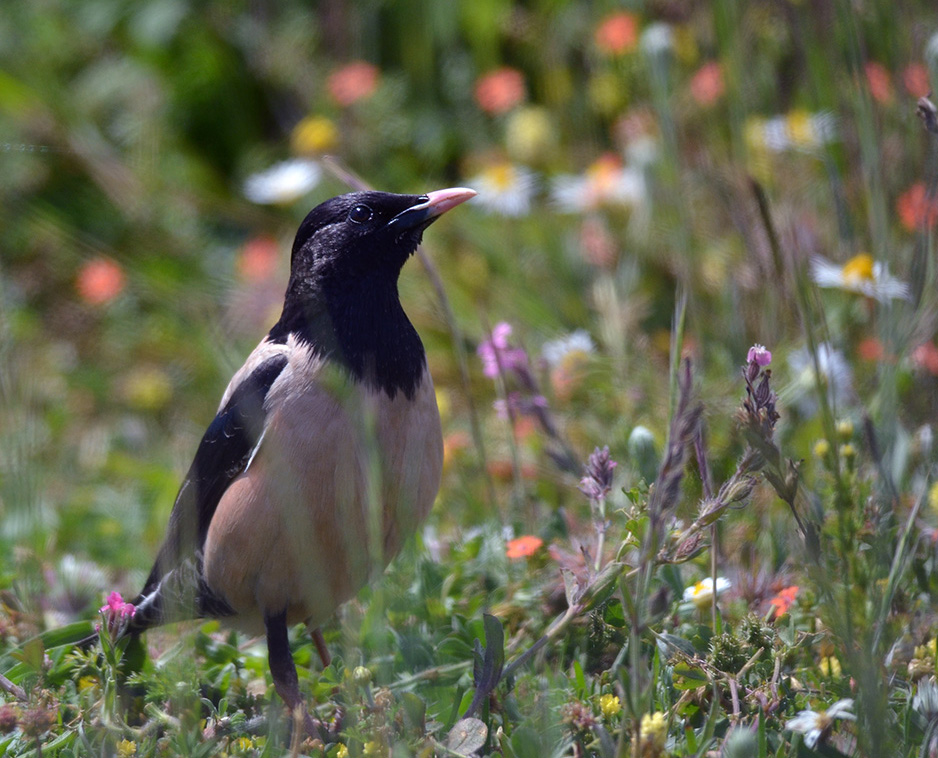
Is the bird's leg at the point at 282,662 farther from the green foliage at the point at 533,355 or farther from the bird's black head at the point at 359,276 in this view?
the bird's black head at the point at 359,276

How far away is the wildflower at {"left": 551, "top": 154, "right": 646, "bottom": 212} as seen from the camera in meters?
5.31

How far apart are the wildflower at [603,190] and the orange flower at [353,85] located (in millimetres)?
1199

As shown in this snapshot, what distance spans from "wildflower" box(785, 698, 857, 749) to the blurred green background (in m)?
0.83

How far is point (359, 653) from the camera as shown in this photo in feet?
8.92

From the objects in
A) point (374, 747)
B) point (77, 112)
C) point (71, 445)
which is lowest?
point (374, 747)

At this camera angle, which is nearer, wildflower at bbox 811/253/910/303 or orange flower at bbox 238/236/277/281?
wildflower at bbox 811/253/910/303

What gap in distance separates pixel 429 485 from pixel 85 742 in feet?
3.22

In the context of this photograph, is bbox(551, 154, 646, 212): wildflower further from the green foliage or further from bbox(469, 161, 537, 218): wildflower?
bbox(469, 161, 537, 218): wildflower

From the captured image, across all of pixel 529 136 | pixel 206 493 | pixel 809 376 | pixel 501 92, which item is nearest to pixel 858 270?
pixel 809 376

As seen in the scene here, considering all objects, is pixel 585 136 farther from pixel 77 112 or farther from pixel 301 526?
pixel 301 526

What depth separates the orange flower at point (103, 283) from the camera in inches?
221

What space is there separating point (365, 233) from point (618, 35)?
2.88m

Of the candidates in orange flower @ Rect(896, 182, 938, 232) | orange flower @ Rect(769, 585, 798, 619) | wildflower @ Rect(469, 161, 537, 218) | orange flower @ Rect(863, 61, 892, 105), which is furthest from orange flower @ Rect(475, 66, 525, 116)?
orange flower @ Rect(769, 585, 798, 619)

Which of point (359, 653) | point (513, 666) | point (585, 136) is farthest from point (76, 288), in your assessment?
point (513, 666)
